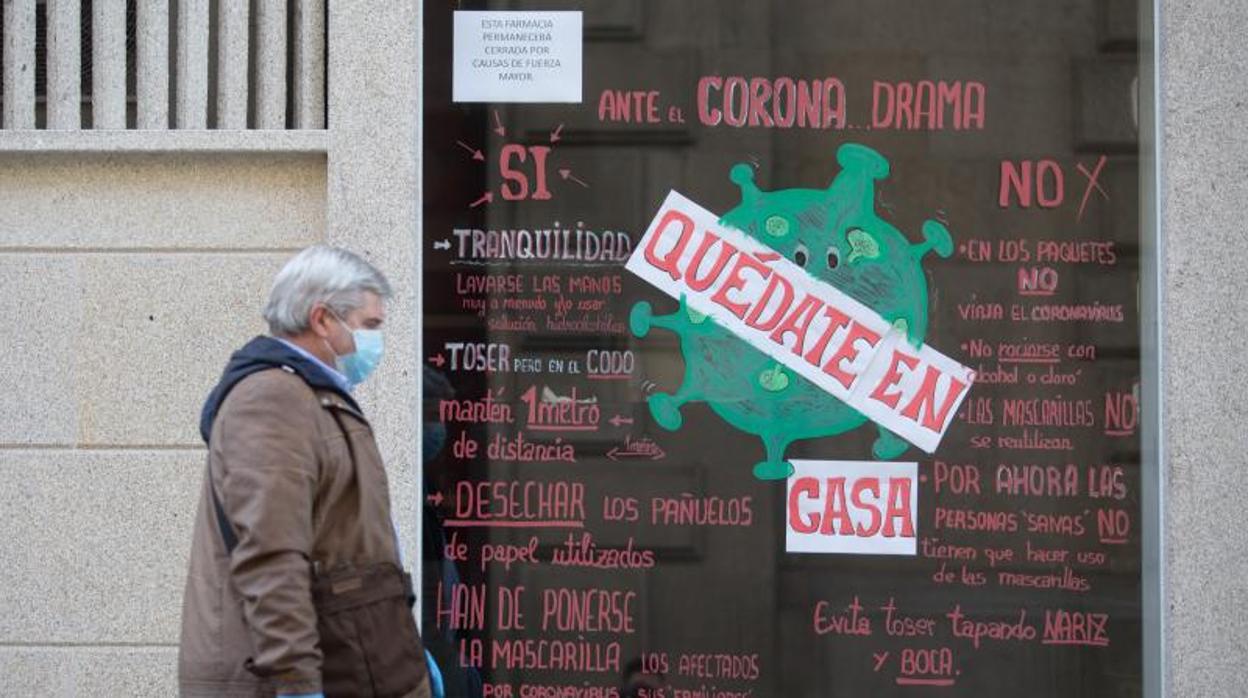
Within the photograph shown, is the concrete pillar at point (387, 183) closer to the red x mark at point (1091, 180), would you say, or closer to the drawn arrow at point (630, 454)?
the drawn arrow at point (630, 454)

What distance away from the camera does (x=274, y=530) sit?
10.9 ft

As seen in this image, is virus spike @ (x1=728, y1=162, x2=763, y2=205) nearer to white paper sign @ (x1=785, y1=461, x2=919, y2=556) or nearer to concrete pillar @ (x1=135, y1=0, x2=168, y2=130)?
white paper sign @ (x1=785, y1=461, x2=919, y2=556)

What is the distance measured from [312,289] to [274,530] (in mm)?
591

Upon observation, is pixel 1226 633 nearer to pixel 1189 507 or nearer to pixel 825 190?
pixel 1189 507

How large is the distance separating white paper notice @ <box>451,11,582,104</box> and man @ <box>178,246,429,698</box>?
217cm

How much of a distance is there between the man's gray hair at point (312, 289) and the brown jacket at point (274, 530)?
0.17 m

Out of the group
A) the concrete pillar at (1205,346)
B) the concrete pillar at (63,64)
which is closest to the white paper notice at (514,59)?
the concrete pillar at (63,64)

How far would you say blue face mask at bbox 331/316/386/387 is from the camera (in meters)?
3.72

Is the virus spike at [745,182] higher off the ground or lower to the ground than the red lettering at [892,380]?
higher

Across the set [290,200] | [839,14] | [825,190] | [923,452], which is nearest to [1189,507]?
[923,452]

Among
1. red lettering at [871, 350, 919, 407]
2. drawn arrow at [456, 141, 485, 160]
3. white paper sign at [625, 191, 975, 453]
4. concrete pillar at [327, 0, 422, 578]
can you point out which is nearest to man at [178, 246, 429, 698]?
concrete pillar at [327, 0, 422, 578]

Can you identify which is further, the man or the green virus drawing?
the green virus drawing

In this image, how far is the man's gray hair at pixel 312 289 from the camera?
142 inches

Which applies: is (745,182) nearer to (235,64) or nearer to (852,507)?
(852,507)
